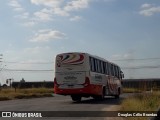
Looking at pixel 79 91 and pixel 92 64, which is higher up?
pixel 92 64

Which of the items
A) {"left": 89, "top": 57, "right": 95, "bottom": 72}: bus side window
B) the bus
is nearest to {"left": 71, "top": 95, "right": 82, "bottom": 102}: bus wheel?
the bus


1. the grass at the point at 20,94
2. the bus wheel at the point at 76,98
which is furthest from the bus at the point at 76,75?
the grass at the point at 20,94

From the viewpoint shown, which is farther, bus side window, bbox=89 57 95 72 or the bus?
bus side window, bbox=89 57 95 72

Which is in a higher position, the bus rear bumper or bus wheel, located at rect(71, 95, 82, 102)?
the bus rear bumper

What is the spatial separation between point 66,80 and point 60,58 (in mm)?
1580

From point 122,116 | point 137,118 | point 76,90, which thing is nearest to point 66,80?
point 76,90

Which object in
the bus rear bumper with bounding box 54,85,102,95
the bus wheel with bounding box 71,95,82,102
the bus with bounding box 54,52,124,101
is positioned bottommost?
the bus wheel with bounding box 71,95,82,102

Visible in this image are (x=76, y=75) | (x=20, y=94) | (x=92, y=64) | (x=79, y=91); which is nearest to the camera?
(x=79, y=91)

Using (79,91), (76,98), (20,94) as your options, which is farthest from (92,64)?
(20,94)

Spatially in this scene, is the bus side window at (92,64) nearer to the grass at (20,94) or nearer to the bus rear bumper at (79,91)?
the bus rear bumper at (79,91)

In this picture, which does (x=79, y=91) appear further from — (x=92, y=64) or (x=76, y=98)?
(x=76, y=98)

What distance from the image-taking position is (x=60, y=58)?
2822cm

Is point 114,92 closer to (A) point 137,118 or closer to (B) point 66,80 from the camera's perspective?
(B) point 66,80

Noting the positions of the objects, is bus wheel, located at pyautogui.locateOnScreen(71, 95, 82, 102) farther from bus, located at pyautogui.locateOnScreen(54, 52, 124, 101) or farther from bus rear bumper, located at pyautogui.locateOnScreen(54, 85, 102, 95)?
bus rear bumper, located at pyautogui.locateOnScreen(54, 85, 102, 95)
